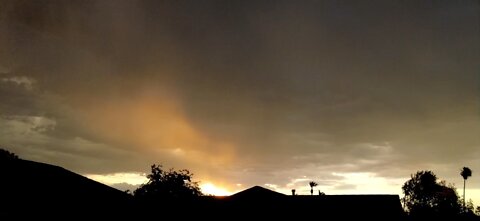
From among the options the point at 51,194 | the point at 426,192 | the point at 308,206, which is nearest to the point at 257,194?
the point at 308,206

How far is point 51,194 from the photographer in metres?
20.5

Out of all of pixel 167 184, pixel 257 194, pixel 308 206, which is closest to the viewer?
pixel 308 206

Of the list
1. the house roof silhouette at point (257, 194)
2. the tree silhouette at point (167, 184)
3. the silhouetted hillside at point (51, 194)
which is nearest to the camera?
the silhouetted hillside at point (51, 194)

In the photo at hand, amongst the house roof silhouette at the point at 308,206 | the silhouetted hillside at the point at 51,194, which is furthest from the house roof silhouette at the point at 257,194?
the silhouetted hillside at the point at 51,194

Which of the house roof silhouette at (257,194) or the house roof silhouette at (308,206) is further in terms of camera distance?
the house roof silhouette at (257,194)

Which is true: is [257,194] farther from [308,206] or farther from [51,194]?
[51,194]

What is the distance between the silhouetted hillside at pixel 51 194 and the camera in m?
19.0

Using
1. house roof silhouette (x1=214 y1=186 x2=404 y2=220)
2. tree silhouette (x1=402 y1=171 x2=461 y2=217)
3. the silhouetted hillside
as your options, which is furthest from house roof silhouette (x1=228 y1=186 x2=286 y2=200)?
tree silhouette (x1=402 y1=171 x2=461 y2=217)

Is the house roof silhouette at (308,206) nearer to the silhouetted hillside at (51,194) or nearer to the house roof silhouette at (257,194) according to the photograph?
the house roof silhouette at (257,194)

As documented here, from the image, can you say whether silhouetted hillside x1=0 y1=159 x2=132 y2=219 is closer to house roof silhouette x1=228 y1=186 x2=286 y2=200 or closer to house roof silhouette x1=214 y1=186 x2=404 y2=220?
house roof silhouette x1=214 y1=186 x2=404 y2=220

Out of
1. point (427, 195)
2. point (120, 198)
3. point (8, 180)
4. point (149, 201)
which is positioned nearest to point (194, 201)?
point (149, 201)

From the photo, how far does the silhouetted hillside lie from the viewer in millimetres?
18984

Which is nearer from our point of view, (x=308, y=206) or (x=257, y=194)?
(x=308, y=206)

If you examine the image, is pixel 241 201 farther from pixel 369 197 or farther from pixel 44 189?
pixel 44 189
